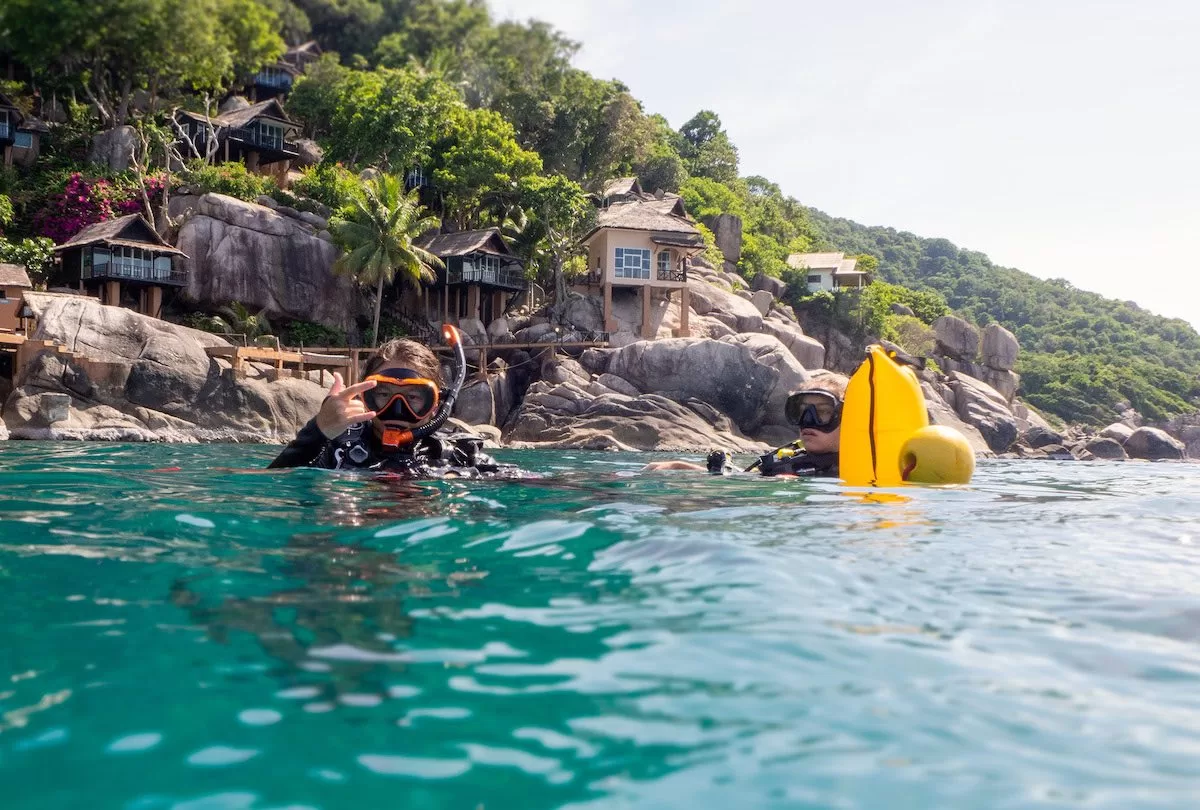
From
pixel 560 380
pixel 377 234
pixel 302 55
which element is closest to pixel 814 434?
pixel 560 380

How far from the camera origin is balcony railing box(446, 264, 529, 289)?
33.3 meters

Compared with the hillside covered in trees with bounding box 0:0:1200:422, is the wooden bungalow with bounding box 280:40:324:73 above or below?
above

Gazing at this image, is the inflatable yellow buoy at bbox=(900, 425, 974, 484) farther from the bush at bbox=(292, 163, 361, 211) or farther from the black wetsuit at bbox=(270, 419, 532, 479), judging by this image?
the bush at bbox=(292, 163, 361, 211)

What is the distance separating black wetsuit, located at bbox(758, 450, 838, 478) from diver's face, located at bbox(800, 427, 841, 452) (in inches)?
2.5

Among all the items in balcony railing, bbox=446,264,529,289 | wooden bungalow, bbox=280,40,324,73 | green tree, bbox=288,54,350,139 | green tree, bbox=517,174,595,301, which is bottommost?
balcony railing, bbox=446,264,529,289

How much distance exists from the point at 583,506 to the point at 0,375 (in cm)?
2157

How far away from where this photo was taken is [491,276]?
3412 centimetres

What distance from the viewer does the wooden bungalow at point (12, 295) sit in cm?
2133

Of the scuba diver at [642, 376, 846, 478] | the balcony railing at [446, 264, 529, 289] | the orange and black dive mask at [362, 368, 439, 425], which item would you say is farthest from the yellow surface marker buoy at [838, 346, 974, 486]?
the balcony railing at [446, 264, 529, 289]

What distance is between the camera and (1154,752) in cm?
179

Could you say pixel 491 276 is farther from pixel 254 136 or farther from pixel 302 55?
pixel 302 55

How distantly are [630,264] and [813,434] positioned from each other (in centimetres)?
2779

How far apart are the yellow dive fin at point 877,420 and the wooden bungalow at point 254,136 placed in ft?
108

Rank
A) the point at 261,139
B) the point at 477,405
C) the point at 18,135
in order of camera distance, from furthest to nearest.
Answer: the point at 261,139, the point at 18,135, the point at 477,405
